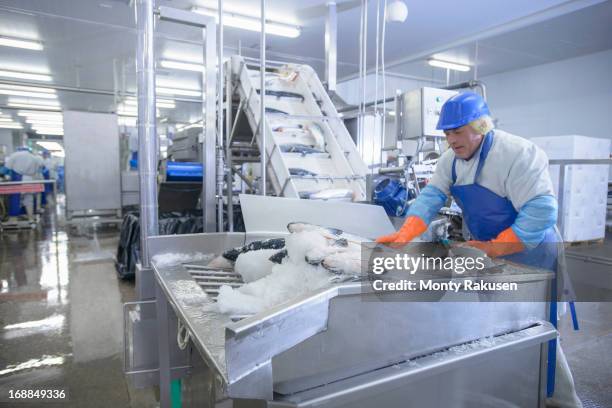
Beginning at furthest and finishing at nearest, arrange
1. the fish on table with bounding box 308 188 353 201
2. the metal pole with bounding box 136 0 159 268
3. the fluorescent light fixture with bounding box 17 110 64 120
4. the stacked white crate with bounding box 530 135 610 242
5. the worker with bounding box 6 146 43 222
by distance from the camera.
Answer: the fluorescent light fixture with bounding box 17 110 64 120
the worker with bounding box 6 146 43 222
the stacked white crate with bounding box 530 135 610 242
the fish on table with bounding box 308 188 353 201
the metal pole with bounding box 136 0 159 268

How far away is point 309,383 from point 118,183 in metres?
7.68

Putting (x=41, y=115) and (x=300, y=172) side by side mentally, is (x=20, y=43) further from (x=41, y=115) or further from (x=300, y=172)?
(x=41, y=115)

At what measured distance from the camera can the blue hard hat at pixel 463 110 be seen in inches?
65.3

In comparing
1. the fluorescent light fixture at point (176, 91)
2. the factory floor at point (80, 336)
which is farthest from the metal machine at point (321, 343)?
the fluorescent light fixture at point (176, 91)

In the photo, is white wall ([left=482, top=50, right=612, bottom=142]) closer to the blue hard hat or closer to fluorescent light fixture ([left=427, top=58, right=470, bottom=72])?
fluorescent light fixture ([left=427, top=58, right=470, bottom=72])

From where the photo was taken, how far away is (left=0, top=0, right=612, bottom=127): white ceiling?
6.25 meters

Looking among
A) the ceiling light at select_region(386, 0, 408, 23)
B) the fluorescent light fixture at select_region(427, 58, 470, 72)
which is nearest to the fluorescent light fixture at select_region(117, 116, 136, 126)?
the ceiling light at select_region(386, 0, 408, 23)

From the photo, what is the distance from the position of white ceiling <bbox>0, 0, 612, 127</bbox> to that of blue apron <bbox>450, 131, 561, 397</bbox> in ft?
15.6

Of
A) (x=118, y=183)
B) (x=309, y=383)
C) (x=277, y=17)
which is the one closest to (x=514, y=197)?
(x=309, y=383)

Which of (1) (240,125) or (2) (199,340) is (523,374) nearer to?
(2) (199,340)

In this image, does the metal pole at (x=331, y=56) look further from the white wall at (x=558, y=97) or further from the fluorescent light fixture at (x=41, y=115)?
the fluorescent light fixture at (x=41, y=115)

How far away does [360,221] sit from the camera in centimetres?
193

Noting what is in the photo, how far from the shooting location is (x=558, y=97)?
9.38 meters

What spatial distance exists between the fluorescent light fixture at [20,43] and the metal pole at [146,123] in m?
7.40
